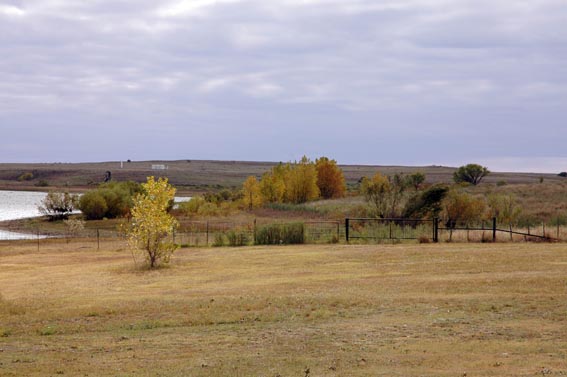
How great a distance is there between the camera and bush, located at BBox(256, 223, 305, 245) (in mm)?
44750

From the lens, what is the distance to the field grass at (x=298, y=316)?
1371 centimetres

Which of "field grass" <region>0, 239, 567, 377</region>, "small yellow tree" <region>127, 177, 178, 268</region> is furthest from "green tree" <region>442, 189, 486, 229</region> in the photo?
"small yellow tree" <region>127, 177, 178, 268</region>

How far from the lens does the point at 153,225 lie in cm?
3512

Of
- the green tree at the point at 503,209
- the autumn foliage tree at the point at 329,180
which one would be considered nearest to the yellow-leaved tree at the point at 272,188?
the autumn foliage tree at the point at 329,180

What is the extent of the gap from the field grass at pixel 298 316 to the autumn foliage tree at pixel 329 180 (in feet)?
215

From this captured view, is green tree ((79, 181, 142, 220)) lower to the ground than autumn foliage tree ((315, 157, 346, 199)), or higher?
lower

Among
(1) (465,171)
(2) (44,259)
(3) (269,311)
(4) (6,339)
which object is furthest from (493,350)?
(1) (465,171)

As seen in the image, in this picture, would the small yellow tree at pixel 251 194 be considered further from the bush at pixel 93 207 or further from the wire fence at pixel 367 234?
the wire fence at pixel 367 234

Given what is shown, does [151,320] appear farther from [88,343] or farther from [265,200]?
[265,200]

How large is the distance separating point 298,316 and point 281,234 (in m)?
25.6

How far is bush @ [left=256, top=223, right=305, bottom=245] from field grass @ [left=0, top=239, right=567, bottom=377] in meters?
8.78

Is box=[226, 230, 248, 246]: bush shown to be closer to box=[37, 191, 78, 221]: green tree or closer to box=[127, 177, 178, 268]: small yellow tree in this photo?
box=[127, 177, 178, 268]: small yellow tree

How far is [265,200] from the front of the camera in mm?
88250

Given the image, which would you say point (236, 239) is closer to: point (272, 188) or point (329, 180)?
point (272, 188)
